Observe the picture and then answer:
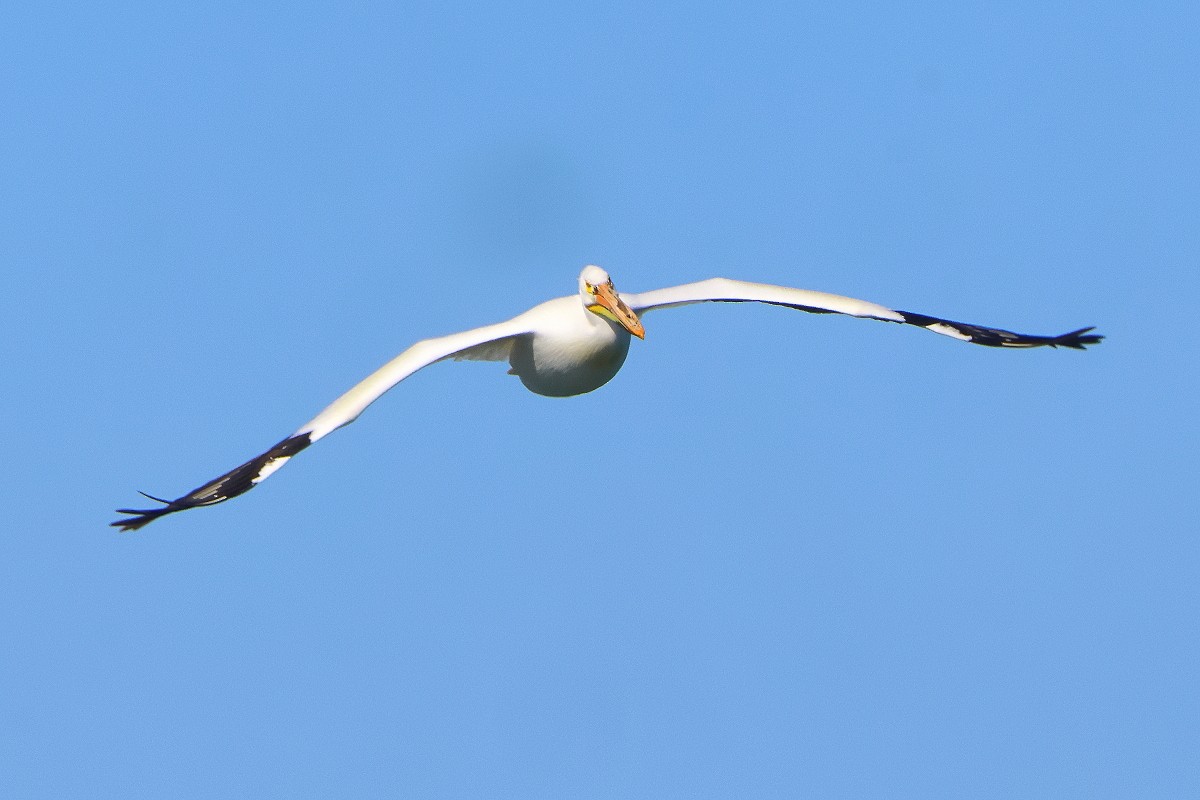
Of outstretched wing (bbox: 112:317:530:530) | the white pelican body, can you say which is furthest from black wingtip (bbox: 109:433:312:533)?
the white pelican body

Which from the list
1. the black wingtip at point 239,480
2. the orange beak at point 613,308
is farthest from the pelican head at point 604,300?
the black wingtip at point 239,480

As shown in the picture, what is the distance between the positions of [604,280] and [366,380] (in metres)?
2.96

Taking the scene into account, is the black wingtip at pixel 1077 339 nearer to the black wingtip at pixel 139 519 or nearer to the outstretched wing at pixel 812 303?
the outstretched wing at pixel 812 303

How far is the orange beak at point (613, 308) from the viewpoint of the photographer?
71.2 ft

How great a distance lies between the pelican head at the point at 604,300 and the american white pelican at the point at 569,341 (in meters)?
0.01

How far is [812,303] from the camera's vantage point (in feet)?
77.4

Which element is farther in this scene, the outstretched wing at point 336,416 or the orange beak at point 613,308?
the orange beak at point 613,308

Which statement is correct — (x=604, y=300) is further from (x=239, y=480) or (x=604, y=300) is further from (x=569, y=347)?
(x=239, y=480)

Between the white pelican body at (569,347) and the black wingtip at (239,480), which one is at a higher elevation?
the white pelican body at (569,347)

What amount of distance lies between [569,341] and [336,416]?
9.62 feet

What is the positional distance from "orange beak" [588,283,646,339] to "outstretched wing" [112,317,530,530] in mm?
853

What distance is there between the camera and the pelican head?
856 inches

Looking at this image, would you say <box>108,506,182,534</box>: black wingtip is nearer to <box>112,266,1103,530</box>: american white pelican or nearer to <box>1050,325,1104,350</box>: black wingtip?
<box>112,266,1103,530</box>: american white pelican

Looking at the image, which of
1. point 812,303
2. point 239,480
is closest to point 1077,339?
point 812,303
